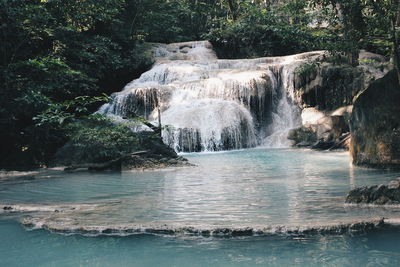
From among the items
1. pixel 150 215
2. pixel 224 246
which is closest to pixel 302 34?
pixel 150 215

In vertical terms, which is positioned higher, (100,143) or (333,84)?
(333,84)

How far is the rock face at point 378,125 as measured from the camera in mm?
10008

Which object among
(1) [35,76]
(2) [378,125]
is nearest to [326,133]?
(2) [378,125]

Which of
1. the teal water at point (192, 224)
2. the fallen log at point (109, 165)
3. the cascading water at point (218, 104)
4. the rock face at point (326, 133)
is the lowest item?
the teal water at point (192, 224)

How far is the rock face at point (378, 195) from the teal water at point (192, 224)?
199 millimetres

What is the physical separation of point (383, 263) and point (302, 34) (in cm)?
723

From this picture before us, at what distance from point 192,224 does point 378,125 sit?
6902 millimetres

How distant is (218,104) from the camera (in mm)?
21453

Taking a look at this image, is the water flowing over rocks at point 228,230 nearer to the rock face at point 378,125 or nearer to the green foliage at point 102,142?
the rock face at point 378,125

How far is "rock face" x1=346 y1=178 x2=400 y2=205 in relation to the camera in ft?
17.9

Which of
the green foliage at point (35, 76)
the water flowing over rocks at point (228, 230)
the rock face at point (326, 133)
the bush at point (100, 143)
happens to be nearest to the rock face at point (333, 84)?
the rock face at point (326, 133)

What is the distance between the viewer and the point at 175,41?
3666 centimetres

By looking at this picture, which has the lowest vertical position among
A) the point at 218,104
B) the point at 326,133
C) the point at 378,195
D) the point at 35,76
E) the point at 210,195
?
the point at 210,195

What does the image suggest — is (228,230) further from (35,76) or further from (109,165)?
(35,76)
